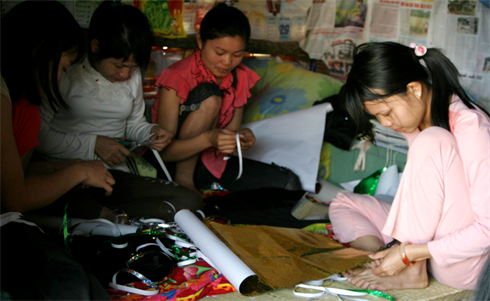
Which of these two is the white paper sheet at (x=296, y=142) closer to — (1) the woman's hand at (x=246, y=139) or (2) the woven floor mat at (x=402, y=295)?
(1) the woman's hand at (x=246, y=139)

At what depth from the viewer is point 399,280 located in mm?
1121

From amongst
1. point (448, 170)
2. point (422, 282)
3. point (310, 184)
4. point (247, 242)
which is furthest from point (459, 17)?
point (247, 242)

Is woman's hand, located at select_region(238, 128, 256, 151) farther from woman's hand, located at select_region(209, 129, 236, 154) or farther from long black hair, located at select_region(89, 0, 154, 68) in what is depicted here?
long black hair, located at select_region(89, 0, 154, 68)

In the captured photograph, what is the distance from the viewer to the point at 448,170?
1.05 metres

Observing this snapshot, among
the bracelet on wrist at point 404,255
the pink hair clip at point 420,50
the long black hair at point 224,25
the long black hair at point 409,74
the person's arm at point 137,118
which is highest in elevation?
the long black hair at point 224,25

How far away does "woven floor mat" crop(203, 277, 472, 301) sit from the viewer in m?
1.04

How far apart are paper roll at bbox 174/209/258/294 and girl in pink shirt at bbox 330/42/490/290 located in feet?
1.02

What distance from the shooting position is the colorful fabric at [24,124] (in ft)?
3.68

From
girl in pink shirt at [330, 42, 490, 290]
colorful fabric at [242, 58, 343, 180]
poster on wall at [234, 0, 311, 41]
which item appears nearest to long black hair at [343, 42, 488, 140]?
girl in pink shirt at [330, 42, 490, 290]

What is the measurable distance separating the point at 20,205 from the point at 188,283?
45 cm

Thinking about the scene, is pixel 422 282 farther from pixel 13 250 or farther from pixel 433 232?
pixel 13 250

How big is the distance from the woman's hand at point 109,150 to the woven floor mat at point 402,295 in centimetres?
63

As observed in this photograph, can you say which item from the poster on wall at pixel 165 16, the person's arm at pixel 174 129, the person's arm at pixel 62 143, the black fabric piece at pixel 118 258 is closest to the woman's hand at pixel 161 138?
the person's arm at pixel 174 129

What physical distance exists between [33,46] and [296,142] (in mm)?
1280
